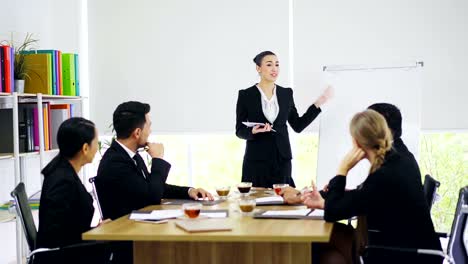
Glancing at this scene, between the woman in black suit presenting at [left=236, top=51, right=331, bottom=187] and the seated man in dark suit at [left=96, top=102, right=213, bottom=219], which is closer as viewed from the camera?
the seated man in dark suit at [left=96, top=102, right=213, bottom=219]

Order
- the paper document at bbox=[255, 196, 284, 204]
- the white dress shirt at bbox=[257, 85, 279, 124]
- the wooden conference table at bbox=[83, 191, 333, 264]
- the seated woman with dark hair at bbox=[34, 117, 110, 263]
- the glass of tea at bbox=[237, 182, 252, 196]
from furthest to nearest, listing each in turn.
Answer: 1. the white dress shirt at bbox=[257, 85, 279, 124]
2. the glass of tea at bbox=[237, 182, 252, 196]
3. the paper document at bbox=[255, 196, 284, 204]
4. the seated woman with dark hair at bbox=[34, 117, 110, 263]
5. the wooden conference table at bbox=[83, 191, 333, 264]

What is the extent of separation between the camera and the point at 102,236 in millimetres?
2340

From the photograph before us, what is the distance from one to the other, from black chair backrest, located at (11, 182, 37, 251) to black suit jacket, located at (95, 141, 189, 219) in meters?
0.37

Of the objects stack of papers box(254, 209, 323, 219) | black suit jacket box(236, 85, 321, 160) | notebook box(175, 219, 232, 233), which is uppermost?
black suit jacket box(236, 85, 321, 160)

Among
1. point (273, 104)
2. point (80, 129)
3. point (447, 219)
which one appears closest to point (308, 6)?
point (273, 104)

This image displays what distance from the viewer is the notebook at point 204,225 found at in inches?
92.3

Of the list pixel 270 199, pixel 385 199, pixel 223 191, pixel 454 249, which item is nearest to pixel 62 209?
pixel 223 191

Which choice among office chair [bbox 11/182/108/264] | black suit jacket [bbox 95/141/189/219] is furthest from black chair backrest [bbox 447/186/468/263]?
office chair [bbox 11/182/108/264]

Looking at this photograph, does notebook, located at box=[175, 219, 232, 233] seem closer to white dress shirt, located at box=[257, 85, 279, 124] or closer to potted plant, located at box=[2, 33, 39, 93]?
white dress shirt, located at box=[257, 85, 279, 124]

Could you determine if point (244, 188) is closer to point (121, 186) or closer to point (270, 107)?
point (121, 186)

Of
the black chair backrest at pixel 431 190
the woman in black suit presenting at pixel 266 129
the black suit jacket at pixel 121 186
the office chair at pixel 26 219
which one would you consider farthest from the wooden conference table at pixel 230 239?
the woman in black suit presenting at pixel 266 129

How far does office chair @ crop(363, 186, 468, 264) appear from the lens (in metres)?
2.50

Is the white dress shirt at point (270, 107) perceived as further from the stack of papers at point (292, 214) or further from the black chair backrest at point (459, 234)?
the black chair backrest at point (459, 234)

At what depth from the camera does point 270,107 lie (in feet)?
14.5
